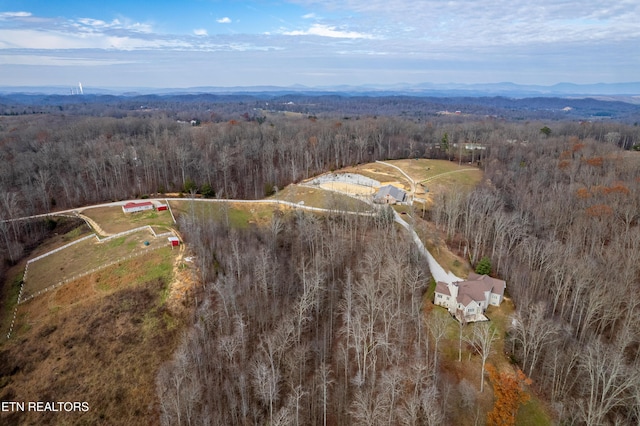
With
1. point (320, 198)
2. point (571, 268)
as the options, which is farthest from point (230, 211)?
point (571, 268)

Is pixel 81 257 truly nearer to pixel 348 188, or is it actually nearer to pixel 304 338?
pixel 304 338

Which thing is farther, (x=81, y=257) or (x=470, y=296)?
(x=81, y=257)

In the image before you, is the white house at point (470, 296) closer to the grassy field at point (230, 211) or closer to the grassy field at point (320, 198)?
the grassy field at point (320, 198)

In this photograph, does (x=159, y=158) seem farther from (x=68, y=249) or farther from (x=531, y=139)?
(x=531, y=139)

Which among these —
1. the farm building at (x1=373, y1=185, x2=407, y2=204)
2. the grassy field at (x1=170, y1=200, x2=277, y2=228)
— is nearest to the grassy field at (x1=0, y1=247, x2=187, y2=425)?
the grassy field at (x1=170, y1=200, x2=277, y2=228)

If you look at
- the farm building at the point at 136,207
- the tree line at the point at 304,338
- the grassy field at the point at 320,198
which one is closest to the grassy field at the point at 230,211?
the farm building at the point at 136,207

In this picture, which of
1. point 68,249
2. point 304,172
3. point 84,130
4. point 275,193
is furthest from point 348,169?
point 84,130

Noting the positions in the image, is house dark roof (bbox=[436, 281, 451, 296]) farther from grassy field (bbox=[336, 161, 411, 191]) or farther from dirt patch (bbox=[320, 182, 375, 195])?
grassy field (bbox=[336, 161, 411, 191])

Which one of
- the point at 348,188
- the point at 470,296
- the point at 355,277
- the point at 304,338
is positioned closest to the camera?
the point at 470,296
